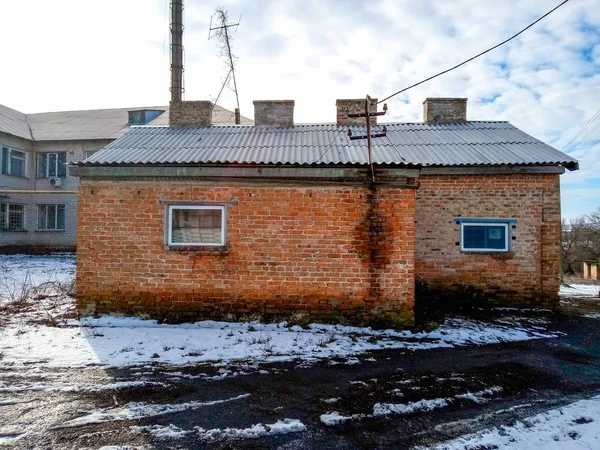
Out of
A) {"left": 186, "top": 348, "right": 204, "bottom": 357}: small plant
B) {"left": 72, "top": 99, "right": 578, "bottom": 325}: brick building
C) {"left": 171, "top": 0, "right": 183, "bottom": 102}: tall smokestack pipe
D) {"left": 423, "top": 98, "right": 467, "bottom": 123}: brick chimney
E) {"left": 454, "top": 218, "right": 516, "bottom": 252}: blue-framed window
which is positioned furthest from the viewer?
{"left": 171, "top": 0, "right": 183, "bottom": 102}: tall smokestack pipe

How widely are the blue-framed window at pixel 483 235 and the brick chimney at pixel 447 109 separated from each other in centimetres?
422

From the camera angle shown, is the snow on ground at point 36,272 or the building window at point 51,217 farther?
the building window at point 51,217

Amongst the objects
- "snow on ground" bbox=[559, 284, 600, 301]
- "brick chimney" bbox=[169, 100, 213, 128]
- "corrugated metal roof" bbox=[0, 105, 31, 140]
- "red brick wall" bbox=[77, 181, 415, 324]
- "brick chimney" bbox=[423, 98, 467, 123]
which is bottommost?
"snow on ground" bbox=[559, 284, 600, 301]

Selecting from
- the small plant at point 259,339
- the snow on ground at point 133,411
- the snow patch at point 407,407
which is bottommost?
the snow patch at point 407,407

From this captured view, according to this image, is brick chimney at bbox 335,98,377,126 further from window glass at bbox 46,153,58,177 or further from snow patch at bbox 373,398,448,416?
window glass at bbox 46,153,58,177

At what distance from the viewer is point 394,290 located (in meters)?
6.27

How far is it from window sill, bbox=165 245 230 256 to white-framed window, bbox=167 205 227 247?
0.25ft

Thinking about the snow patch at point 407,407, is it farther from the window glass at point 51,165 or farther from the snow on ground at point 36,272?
the window glass at point 51,165

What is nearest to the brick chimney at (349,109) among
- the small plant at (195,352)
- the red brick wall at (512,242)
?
the red brick wall at (512,242)

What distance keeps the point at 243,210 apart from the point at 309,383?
334cm

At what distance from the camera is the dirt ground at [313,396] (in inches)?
121

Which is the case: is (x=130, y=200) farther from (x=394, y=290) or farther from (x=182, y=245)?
(x=394, y=290)

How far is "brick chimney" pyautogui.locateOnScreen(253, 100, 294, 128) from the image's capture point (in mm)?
10227

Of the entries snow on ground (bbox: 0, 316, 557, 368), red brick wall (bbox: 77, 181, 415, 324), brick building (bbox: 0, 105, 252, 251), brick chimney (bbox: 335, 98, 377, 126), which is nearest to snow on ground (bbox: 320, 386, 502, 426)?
snow on ground (bbox: 0, 316, 557, 368)
